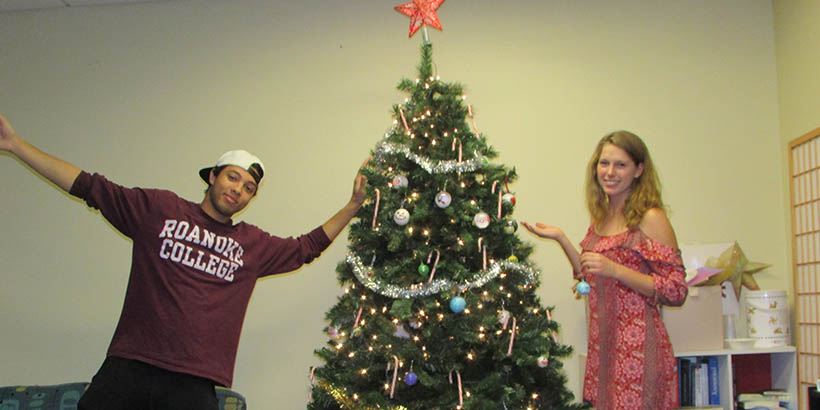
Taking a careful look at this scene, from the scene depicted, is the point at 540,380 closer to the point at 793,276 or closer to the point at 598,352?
the point at 598,352

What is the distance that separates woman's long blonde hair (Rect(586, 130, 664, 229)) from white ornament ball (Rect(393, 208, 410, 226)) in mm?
829

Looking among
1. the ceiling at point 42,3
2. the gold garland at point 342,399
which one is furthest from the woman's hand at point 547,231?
the ceiling at point 42,3

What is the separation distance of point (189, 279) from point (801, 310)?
119 inches

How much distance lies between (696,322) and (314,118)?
2275 mm

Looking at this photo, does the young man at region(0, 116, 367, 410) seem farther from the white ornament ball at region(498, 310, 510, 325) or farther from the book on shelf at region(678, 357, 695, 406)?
the book on shelf at region(678, 357, 695, 406)

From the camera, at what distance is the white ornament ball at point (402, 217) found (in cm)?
248

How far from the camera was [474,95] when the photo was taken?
3.73 metres

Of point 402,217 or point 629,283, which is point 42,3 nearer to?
point 402,217

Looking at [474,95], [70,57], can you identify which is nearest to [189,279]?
[474,95]

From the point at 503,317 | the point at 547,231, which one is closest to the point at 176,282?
the point at 503,317

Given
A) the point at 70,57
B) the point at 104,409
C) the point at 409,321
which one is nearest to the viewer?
the point at 104,409

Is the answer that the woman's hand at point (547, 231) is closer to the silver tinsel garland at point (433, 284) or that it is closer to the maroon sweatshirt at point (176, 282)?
the silver tinsel garland at point (433, 284)

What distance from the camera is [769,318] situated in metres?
3.29

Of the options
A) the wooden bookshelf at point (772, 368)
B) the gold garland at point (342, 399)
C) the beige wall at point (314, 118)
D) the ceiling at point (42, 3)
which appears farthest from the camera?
the ceiling at point (42, 3)
